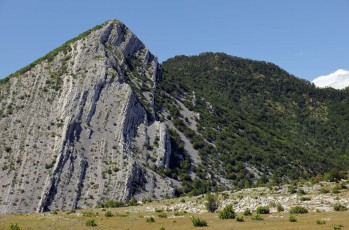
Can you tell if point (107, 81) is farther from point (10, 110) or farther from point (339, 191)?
point (339, 191)

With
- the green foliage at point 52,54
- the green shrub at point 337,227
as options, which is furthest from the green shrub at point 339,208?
the green foliage at point 52,54

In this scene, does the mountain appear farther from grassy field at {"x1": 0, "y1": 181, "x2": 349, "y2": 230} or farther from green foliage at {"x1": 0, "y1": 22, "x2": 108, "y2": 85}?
grassy field at {"x1": 0, "y1": 181, "x2": 349, "y2": 230}

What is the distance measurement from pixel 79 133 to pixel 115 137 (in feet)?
26.3

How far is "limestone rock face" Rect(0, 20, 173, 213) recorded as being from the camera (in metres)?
76.7

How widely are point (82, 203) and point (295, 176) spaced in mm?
57443

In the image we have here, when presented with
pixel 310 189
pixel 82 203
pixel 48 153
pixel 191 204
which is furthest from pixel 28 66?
pixel 310 189

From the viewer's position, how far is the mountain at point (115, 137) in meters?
78.6

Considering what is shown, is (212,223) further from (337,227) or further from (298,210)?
(337,227)

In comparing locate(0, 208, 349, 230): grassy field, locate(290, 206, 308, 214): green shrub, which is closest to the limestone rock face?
Result: locate(0, 208, 349, 230): grassy field

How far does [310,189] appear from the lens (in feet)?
183

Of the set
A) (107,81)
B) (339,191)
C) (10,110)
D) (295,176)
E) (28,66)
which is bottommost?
(339,191)

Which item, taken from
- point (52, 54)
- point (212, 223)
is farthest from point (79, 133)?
point (212, 223)

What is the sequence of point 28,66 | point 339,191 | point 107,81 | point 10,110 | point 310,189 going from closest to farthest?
point 339,191
point 310,189
point 10,110
point 107,81
point 28,66

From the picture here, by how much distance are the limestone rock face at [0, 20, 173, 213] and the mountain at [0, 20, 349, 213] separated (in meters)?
0.23
